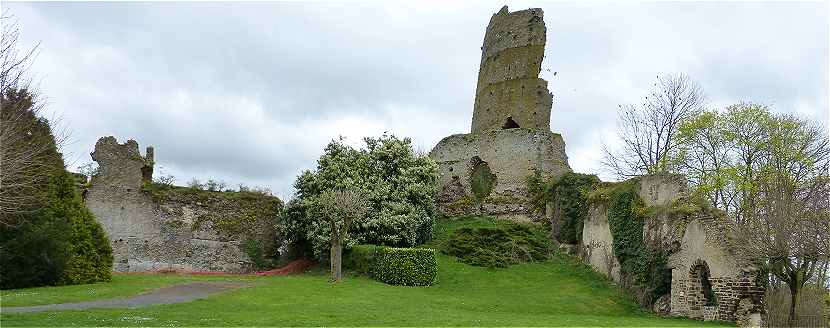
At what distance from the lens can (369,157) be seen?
3142cm

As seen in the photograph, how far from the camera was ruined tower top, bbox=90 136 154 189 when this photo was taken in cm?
3086

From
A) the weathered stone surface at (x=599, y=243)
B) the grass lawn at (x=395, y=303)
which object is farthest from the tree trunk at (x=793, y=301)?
the weathered stone surface at (x=599, y=243)

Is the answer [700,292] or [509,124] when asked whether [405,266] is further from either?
[509,124]

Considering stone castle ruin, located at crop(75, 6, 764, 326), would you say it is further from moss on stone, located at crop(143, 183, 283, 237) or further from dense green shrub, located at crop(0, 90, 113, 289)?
dense green shrub, located at crop(0, 90, 113, 289)

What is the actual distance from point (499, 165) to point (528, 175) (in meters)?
1.69

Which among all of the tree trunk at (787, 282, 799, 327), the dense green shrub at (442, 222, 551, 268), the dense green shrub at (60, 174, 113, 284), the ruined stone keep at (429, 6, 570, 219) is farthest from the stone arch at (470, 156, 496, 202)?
the dense green shrub at (60, 174, 113, 284)

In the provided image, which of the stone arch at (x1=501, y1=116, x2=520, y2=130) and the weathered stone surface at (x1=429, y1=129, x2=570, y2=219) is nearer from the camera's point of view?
the weathered stone surface at (x1=429, y1=129, x2=570, y2=219)

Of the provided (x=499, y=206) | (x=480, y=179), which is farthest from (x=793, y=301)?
(x=480, y=179)

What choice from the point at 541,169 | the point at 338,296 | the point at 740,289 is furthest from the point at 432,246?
the point at 740,289

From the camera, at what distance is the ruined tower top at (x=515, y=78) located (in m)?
37.2

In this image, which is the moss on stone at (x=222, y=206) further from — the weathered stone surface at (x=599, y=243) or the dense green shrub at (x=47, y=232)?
the weathered stone surface at (x=599, y=243)

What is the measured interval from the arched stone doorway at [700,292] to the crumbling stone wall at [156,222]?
18627 mm

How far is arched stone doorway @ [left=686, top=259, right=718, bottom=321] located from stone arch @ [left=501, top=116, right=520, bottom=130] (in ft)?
55.4

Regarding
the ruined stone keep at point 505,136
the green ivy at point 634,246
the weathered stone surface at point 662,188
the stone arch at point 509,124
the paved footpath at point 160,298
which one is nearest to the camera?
the paved footpath at point 160,298
